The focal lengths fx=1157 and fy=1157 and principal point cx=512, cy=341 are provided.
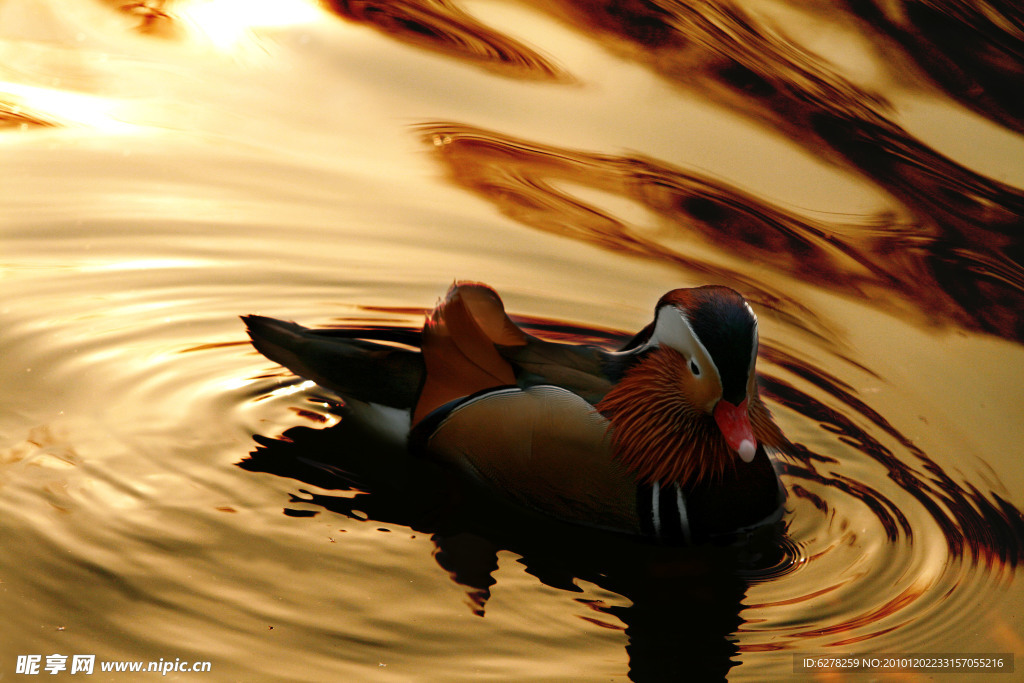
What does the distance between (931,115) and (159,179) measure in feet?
13.7

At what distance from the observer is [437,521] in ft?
12.1

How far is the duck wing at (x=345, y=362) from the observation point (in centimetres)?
402

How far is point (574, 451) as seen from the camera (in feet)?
12.1

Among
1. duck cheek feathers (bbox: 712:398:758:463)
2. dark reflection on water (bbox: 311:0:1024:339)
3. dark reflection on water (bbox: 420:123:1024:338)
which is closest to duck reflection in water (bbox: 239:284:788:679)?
duck cheek feathers (bbox: 712:398:758:463)

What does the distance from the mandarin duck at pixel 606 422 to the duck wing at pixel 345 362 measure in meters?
0.08

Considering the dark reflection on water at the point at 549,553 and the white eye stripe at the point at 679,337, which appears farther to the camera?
the white eye stripe at the point at 679,337

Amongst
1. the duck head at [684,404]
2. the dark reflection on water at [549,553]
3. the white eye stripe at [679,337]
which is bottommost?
the dark reflection on water at [549,553]

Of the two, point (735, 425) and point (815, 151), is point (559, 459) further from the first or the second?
point (815, 151)

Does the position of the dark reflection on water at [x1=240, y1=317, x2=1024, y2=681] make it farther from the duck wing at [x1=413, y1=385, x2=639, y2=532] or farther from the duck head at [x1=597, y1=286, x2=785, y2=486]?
the duck head at [x1=597, y1=286, x2=785, y2=486]

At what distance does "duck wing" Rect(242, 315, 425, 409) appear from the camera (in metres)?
4.02

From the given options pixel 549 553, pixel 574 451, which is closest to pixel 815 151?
pixel 574 451

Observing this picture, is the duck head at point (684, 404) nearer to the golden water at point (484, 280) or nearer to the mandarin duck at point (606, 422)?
the mandarin duck at point (606, 422)

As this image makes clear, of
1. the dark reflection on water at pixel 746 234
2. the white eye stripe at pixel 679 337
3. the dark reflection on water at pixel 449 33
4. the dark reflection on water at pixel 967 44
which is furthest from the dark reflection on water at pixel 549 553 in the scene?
the dark reflection on water at pixel 967 44

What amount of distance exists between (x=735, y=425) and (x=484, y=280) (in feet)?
6.53
